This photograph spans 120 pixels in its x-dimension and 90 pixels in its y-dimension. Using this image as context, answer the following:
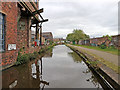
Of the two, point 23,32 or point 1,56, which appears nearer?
point 1,56

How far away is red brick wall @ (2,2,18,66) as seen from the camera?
4348 mm

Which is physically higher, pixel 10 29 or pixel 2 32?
pixel 10 29

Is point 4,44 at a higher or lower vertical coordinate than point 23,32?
lower

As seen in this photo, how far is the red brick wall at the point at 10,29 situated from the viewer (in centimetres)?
435

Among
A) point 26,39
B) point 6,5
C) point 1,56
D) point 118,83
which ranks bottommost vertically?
Result: point 118,83

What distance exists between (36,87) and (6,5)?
16.0 ft

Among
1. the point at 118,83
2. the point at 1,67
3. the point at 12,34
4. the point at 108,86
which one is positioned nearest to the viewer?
the point at 118,83

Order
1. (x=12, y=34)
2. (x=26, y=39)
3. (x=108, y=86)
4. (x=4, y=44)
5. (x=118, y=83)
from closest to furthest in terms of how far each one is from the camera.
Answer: (x=118, y=83) < (x=108, y=86) < (x=4, y=44) < (x=12, y=34) < (x=26, y=39)

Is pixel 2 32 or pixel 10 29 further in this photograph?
pixel 10 29

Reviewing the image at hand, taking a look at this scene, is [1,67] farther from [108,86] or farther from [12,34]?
[108,86]

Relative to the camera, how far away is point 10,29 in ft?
15.8

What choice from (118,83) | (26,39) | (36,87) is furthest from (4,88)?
(26,39)

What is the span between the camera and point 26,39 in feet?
26.3

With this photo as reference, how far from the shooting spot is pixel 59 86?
278 centimetres
